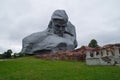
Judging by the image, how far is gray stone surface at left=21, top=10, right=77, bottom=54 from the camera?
115ft

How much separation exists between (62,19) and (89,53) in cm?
1852

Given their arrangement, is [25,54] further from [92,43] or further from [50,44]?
[92,43]

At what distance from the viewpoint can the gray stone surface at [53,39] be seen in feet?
115

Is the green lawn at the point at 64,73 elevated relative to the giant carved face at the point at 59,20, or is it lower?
lower

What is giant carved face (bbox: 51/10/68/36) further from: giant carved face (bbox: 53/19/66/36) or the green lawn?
the green lawn

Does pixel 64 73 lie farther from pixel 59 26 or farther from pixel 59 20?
pixel 59 26

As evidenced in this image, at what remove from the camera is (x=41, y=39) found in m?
37.4

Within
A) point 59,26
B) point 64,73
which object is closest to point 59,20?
point 59,26

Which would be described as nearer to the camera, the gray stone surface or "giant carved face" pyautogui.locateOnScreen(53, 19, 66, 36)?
the gray stone surface

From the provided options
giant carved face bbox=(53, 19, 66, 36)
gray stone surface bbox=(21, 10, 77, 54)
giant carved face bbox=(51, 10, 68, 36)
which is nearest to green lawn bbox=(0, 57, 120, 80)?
gray stone surface bbox=(21, 10, 77, 54)

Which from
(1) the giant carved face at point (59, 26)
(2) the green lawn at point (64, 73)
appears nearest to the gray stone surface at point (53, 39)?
(1) the giant carved face at point (59, 26)

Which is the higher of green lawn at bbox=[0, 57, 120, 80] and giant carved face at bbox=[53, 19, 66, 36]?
giant carved face at bbox=[53, 19, 66, 36]

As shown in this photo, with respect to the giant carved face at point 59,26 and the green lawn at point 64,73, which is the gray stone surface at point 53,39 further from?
the green lawn at point 64,73

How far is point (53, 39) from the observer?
35531 millimetres
